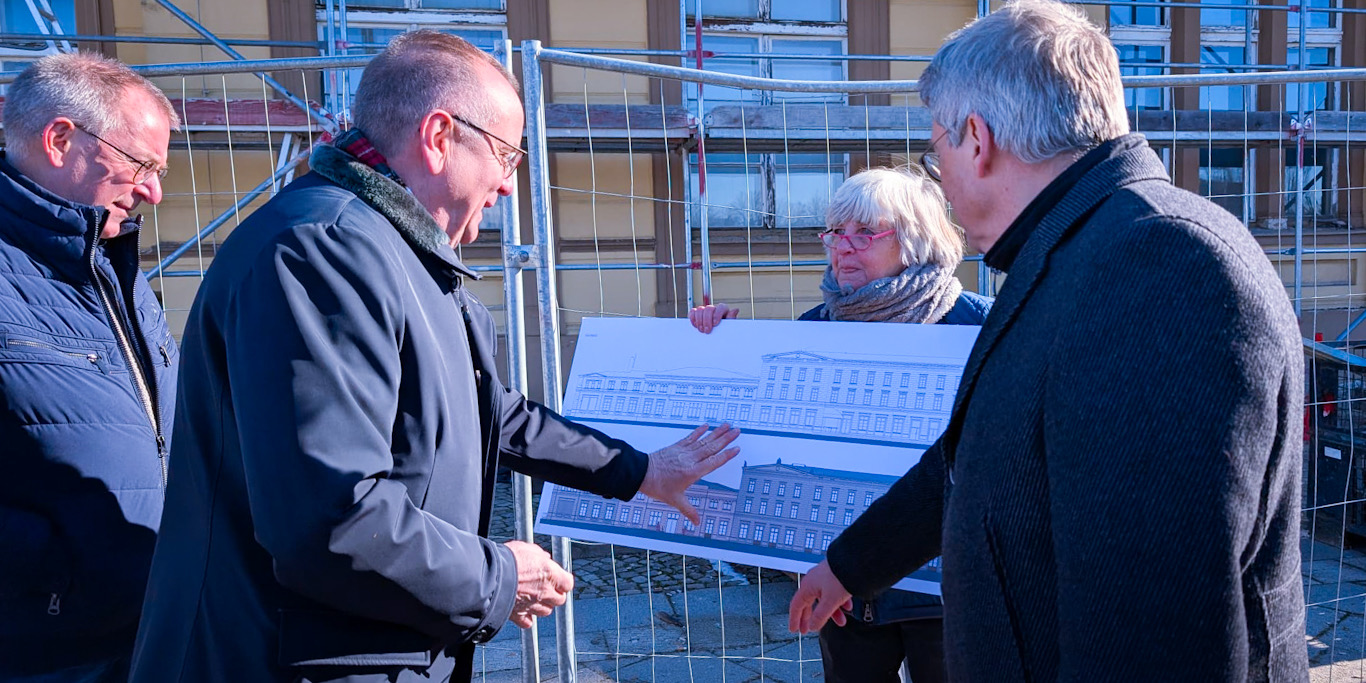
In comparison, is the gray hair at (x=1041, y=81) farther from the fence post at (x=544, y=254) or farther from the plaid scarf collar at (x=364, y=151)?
the fence post at (x=544, y=254)

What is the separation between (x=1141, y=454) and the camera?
1.07 m

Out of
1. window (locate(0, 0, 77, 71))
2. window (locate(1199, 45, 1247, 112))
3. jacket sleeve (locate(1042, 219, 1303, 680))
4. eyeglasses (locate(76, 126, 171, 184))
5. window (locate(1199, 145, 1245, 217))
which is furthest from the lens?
window (locate(1199, 145, 1245, 217))

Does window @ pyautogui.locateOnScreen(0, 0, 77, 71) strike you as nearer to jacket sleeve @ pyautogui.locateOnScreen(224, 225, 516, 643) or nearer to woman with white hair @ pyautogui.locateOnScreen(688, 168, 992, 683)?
woman with white hair @ pyautogui.locateOnScreen(688, 168, 992, 683)

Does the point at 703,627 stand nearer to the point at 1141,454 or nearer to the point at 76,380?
the point at 76,380

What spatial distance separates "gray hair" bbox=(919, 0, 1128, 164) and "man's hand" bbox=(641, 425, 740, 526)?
3.91 feet

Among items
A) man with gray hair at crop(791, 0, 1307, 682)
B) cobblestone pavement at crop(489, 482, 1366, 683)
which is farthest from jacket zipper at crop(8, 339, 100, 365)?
cobblestone pavement at crop(489, 482, 1366, 683)

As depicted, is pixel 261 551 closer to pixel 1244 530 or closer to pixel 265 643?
pixel 265 643

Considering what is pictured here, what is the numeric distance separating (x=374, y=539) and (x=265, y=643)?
0.90ft

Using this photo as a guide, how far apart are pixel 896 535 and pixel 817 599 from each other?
28 centimetres

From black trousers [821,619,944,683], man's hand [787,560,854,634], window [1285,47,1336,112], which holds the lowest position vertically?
black trousers [821,619,944,683]

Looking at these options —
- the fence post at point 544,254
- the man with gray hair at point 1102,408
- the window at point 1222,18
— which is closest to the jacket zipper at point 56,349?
the fence post at point 544,254

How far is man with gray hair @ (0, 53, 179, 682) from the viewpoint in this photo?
6.10 ft

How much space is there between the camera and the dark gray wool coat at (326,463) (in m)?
1.29

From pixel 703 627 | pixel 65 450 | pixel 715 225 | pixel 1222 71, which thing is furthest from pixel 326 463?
pixel 1222 71
